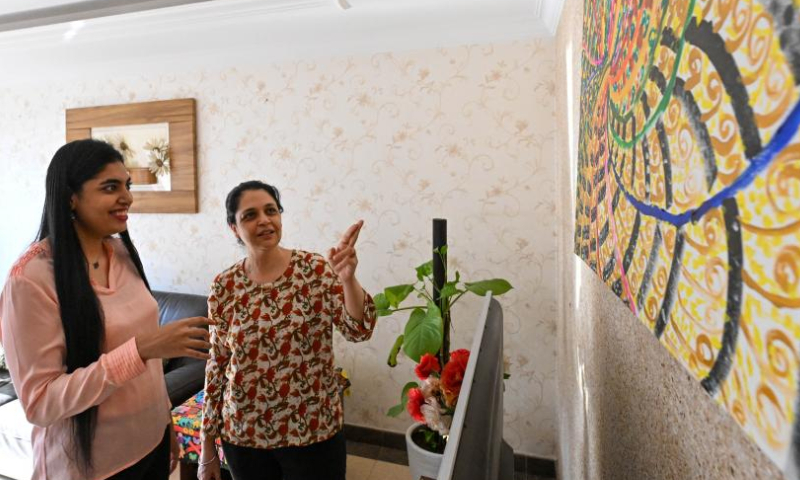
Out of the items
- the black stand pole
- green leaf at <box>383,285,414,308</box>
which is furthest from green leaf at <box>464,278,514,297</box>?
green leaf at <box>383,285,414,308</box>

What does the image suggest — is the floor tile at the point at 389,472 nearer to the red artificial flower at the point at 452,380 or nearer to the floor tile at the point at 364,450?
the floor tile at the point at 364,450

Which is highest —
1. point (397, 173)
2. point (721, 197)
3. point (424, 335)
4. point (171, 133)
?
point (171, 133)

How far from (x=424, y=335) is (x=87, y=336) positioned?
1096 millimetres

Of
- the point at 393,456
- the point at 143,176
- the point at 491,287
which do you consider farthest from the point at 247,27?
the point at 393,456

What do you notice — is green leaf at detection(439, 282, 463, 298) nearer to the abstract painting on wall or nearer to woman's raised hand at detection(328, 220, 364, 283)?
woman's raised hand at detection(328, 220, 364, 283)

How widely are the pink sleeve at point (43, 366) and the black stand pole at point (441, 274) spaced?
120 cm

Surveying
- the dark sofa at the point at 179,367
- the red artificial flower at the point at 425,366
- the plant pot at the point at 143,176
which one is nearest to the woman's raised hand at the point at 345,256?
the red artificial flower at the point at 425,366

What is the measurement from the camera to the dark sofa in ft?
7.28

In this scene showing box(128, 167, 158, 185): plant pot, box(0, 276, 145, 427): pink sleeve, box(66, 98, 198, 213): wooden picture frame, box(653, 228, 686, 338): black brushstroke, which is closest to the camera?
box(653, 228, 686, 338): black brushstroke

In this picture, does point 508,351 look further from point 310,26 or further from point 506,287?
point 310,26

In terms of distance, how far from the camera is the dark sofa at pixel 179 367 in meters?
2.22

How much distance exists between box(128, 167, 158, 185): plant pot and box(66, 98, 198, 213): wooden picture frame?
7 cm

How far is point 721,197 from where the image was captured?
34 centimetres

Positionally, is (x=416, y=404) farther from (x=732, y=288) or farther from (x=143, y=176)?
(x=143, y=176)
